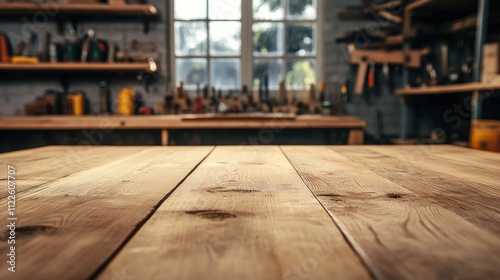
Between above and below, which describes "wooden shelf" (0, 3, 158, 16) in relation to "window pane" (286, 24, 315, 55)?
above

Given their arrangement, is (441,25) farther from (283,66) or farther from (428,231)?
(428,231)

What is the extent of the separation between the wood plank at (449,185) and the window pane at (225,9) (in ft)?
9.57

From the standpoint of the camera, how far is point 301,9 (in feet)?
12.2

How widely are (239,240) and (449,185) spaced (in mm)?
473

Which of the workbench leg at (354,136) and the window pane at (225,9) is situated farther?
the window pane at (225,9)

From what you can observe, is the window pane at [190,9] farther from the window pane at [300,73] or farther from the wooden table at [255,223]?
the wooden table at [255,223]

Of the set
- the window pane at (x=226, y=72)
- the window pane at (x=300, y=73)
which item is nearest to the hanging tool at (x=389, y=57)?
the window pane at (x=300, y=73)

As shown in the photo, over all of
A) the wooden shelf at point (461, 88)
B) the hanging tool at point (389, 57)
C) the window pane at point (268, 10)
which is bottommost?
the wooden shelf at point (461, 88)

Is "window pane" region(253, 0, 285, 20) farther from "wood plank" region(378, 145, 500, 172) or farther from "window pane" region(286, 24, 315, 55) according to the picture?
"wood plank" region(378, 145, 500, 172)

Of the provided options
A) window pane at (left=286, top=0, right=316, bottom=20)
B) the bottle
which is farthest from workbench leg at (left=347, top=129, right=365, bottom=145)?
the bottle

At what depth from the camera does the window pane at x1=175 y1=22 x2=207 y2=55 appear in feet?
12.2

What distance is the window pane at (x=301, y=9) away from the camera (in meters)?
3.72

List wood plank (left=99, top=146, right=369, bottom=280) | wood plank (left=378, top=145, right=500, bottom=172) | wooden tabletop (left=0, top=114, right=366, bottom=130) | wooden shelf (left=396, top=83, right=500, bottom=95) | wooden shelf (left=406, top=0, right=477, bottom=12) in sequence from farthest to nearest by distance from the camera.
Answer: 1. wooden shelf (left=406, top=0, right=477, bottom=12)
2. wooden tabletop (left=0, top=114, right=366, bottom=130)
3. wooden shelf (left=396, top=83, right=500, bottom=95)
4. wood plank (left=378, top=145, right=500, bottom=172)
5. wood plank (left=99, top=146, right=369, bottom=280)

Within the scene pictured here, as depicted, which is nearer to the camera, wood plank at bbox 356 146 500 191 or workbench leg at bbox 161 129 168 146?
wood plank at bbox 356 146 500 191
